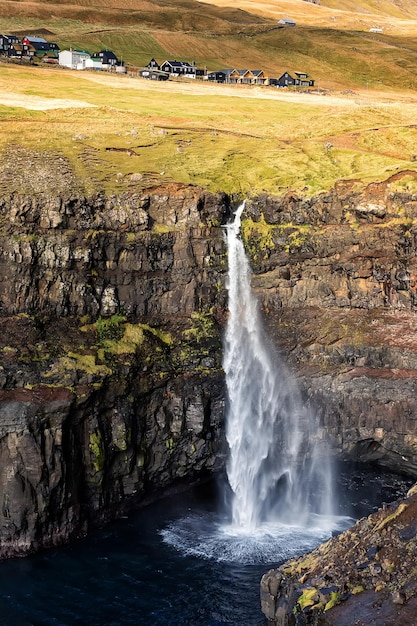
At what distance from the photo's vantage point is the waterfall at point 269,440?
214ft

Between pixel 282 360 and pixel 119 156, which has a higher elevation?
pixel 119 156

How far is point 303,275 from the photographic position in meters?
70.9

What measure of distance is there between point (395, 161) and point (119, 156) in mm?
29171

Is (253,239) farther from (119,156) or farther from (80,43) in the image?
(80,43)

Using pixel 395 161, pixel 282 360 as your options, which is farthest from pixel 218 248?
→ pixel 395 161

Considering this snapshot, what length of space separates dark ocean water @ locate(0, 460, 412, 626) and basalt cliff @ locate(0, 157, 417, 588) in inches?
99.6

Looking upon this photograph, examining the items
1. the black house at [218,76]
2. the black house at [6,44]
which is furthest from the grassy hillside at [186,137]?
the black house at [218,76]

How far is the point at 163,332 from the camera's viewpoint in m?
68.2

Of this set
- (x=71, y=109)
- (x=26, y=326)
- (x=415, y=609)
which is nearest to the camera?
(x=415, y=609)

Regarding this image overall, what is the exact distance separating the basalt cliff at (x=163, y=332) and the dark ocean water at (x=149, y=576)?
2.53 m

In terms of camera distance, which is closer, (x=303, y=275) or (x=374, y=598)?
(x=374, y=598)

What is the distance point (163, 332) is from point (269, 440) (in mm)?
13296

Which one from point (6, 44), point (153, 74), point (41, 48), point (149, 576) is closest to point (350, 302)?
point (149, 576)

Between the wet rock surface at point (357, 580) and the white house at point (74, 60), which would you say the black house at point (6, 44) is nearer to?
the white house at point (74, 60)
